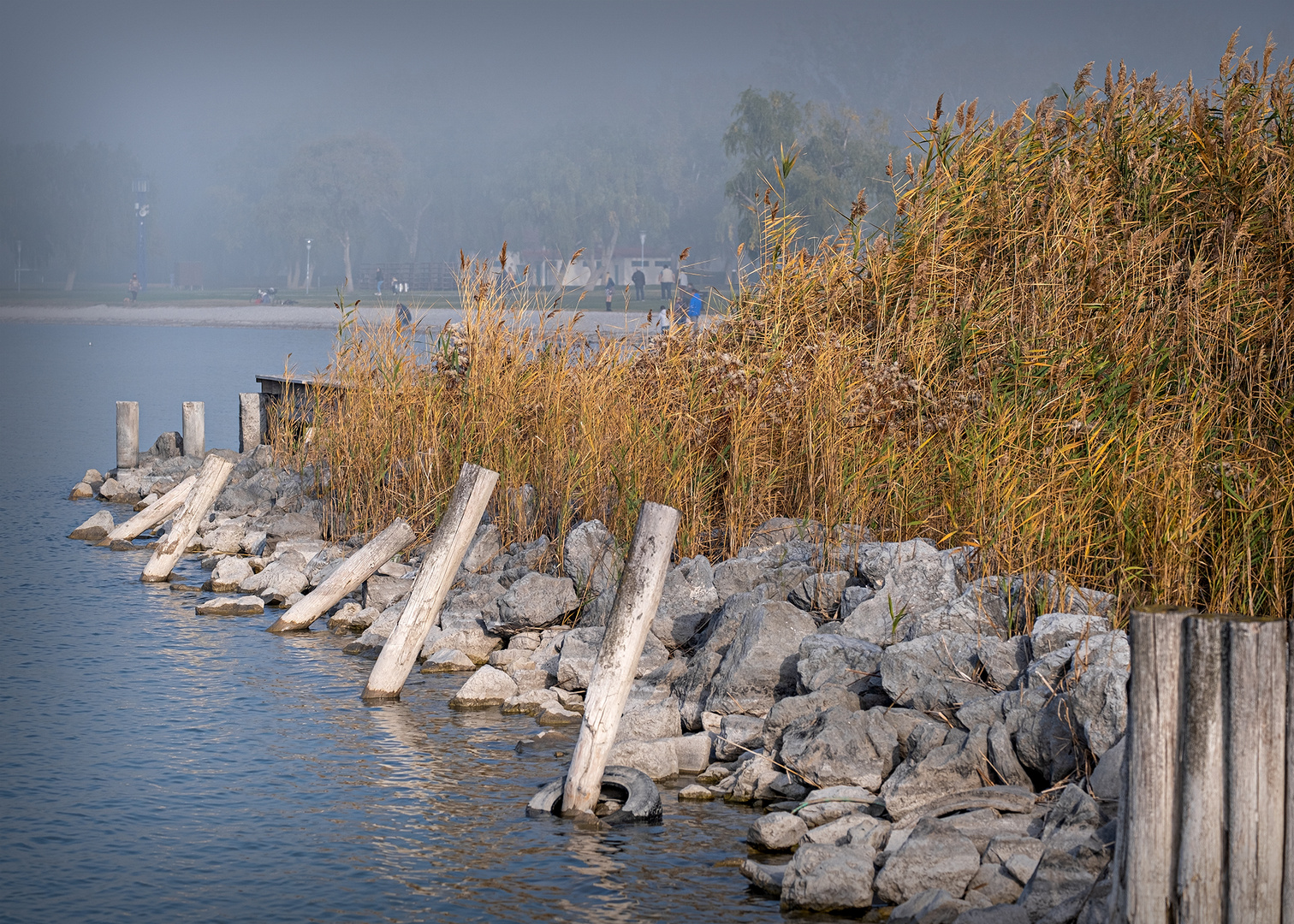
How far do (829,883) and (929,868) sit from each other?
0.42 metres

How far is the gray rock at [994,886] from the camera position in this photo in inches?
206

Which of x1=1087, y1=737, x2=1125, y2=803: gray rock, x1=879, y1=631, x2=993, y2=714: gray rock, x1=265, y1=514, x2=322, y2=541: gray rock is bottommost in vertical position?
x1=1087, y1=737, x2=1125, y2=803: gray rock

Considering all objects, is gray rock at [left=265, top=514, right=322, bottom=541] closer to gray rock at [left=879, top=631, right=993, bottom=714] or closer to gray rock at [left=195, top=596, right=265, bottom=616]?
gray rock at [left=195, top=596, right=265, bottom=616]

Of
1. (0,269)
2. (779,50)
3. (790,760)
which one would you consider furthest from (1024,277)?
(779,50)

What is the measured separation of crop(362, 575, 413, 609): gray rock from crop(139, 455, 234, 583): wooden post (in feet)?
7.09

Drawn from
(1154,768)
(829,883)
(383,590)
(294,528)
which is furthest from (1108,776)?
(294,528)

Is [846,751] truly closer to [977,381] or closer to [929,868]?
[929,868]

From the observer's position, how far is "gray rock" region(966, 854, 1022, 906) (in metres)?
5.24

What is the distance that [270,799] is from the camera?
275 inches

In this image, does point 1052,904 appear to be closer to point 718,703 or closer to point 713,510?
point 718,703

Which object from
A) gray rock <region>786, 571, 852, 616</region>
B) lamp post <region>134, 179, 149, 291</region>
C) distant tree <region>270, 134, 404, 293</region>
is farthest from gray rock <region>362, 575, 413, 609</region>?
lamp post <region>134, 179, 149, 291</region>

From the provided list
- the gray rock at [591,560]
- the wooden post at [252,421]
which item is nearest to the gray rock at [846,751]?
the gray rock at [591,560]

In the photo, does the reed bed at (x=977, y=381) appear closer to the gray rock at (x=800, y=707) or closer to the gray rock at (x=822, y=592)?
the gray rock at (x=822, y=592)

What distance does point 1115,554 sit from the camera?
25.0ft
